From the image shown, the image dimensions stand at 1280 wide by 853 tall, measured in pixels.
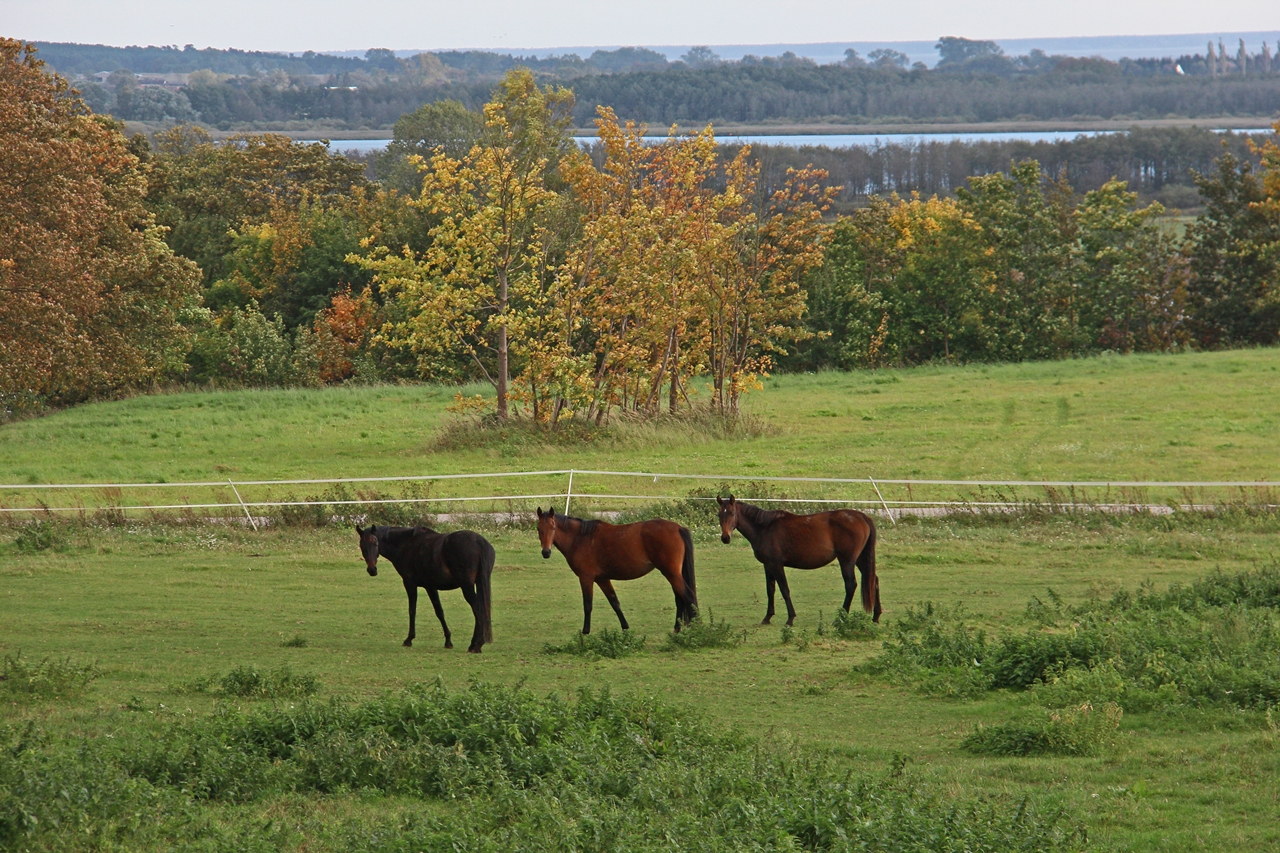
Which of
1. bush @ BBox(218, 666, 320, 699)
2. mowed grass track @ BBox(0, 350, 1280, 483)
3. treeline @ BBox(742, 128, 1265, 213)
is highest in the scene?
treeline @ BBox(742, 128, 1265, 213)

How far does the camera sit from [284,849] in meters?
7.57

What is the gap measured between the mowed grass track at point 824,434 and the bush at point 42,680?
18.5 meters

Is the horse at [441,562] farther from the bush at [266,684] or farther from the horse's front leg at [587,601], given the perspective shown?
the bush at [266,684]

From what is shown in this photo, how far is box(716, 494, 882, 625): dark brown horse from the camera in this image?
15039mm

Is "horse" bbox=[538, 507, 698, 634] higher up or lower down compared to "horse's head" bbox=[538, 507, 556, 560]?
lower down

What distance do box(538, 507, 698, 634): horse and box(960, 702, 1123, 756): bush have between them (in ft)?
16.1

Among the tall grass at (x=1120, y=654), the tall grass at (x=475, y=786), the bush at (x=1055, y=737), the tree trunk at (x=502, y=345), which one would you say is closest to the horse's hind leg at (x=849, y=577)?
the tall grass at (x=1120, y=654)

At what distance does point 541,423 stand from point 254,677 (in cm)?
2344

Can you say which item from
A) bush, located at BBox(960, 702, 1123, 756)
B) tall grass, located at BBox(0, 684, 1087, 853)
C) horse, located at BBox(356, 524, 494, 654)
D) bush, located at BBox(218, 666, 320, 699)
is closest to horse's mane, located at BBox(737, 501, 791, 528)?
horse, located at BBox(356, 524, 494, 654)

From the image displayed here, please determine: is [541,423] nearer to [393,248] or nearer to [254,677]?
[254,677]

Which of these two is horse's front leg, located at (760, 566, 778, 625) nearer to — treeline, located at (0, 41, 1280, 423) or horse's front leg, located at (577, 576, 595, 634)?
horse's front leg, located at (577, 576, 595, 634)

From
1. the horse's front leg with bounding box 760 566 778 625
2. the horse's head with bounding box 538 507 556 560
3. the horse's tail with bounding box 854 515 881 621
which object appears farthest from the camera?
the horse's front leg with bounding box 760 566 778 625

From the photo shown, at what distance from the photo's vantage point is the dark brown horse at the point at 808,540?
15039 mm

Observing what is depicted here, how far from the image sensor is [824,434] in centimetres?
3703
